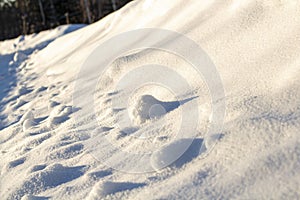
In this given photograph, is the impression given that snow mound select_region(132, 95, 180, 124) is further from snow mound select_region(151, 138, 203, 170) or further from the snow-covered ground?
snow mound select_region(151, 138, 203, 170)

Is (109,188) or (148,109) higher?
(148,109)

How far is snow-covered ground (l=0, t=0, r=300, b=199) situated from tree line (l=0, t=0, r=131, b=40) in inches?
586

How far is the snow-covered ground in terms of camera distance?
1181mm

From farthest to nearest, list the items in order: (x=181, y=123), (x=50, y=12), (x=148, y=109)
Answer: (x=50, y=12), (x=148, y=109), (x=181, y=123)

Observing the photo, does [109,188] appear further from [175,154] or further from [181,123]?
[181,123]


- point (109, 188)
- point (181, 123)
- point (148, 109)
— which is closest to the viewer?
point (109, 188)

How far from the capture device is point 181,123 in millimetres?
A: 1549

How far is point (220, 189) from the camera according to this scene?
111 centimetres

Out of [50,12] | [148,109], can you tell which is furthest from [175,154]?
[50,12]

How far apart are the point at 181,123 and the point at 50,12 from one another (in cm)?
2045

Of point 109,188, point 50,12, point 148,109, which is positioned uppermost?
point 50,12

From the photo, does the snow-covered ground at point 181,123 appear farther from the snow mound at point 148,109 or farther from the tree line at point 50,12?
the tree line at point 50,12

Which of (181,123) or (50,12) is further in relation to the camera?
(50,12)

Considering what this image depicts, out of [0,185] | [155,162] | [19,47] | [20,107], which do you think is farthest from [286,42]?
[19,47]
